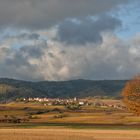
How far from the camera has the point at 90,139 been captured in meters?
62.0

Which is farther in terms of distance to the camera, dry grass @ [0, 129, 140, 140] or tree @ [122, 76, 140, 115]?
tree @ [122, 76, 140, 115]

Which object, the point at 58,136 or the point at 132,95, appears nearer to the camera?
the point at 58,136

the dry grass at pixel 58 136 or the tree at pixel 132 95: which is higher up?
the tree at pixel 132 95

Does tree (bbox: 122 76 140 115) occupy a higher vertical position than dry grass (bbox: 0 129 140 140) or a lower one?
higher

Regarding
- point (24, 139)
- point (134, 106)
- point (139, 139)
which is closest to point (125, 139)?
point (139, 139)

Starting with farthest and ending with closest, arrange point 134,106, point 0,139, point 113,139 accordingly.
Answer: point 134,106
point 113,139
point 0,139

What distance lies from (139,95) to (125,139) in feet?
201

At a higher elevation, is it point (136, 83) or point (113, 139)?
point (136, 83)

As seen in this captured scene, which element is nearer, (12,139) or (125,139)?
(12,139)

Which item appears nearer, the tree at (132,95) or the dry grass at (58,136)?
the dry grass at (58,136)

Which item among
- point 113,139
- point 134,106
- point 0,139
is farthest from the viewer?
point 134,106

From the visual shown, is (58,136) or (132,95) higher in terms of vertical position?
(132,95)

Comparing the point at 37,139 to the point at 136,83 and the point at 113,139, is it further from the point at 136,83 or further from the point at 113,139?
the point at 136,83

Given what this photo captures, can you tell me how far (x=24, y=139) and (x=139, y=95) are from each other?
71071mm
